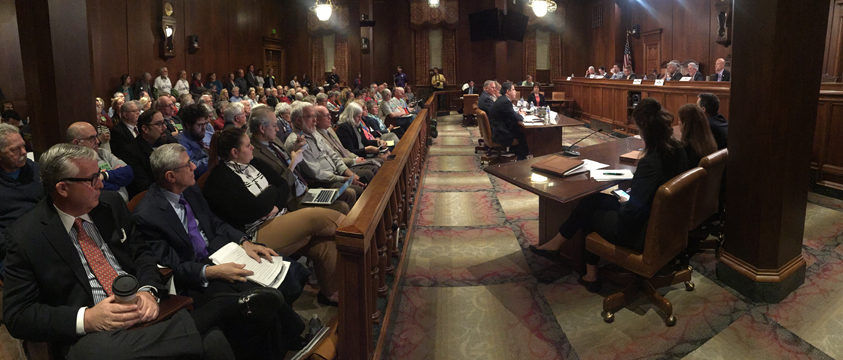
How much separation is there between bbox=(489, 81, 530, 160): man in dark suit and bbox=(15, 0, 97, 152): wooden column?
466 cm

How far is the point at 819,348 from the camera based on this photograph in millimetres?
2549

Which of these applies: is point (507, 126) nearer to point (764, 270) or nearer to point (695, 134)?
point (695, 134)

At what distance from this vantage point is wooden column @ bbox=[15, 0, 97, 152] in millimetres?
3307

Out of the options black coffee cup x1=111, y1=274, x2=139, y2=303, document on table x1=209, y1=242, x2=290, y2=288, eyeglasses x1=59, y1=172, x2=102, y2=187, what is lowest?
document on table x1=209, y1=242, x2=290, y2=288

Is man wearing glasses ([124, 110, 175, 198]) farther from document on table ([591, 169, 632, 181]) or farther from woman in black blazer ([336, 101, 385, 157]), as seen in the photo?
document on table ([591, 169, 632, 181])

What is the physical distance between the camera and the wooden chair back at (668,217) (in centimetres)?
257

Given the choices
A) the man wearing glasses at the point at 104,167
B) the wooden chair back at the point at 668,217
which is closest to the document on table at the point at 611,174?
the wooden chair back at the point at 668,217

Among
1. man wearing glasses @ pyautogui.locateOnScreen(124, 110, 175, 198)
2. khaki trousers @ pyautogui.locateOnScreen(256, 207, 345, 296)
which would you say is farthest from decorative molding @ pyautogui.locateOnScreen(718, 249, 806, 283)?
man wearing glasses @ pyautogui.locateOnScreen(124, 110, 175, 198)

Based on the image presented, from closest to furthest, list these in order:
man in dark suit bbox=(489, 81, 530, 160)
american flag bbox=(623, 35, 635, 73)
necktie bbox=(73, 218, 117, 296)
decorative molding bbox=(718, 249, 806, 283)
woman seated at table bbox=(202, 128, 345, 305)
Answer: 1. necktie bbox=(73, 218, 117, 296)
2. woman seated at table bbox=(202, 128, 345, 305)
3. decorative molding bbox=(718, 249, 806, 283)
4. man in dark suit bbox=(489, 81, 530, 160)
5. american flag bbox=(623, 35, 635, 73)

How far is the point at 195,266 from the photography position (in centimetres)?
222

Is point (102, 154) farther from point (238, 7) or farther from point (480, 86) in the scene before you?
point (480, 86)

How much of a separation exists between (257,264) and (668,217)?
6.46 feet

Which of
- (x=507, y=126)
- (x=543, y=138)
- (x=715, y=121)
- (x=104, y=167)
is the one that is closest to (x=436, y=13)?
(x=543, y=138)

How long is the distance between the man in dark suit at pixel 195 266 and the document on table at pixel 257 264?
30 millimetres
